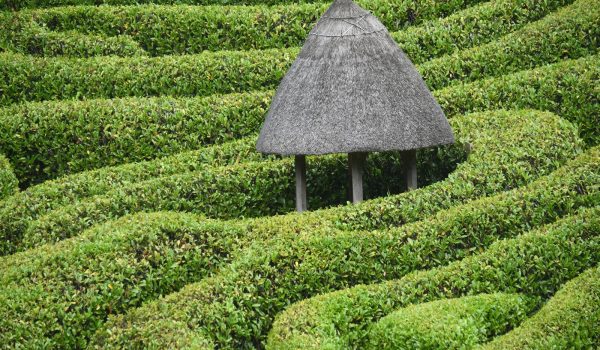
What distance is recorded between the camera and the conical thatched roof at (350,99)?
1194 centimetres

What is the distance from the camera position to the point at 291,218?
11.7m

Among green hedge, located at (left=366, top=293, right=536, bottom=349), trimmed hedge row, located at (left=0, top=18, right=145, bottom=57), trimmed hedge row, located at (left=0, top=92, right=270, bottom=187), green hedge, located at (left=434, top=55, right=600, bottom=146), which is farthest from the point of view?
trimmed hedge row, located at (left=0, top=18, right=145, bottom=57)

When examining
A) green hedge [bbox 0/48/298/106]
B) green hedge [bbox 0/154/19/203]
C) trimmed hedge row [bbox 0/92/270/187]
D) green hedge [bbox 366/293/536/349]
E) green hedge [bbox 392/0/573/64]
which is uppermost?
green hedge [bbox 392/0/573/64]

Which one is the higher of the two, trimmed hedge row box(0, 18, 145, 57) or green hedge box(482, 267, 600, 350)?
trimmed hedge row box(0, 18, 145, 57)

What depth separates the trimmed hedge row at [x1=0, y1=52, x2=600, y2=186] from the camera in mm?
14375

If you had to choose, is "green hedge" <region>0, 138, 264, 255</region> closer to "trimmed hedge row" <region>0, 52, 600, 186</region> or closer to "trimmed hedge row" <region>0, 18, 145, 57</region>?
"trimmed hedge row" <region>0, 52, 600, 186</region>

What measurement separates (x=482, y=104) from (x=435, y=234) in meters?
3.96

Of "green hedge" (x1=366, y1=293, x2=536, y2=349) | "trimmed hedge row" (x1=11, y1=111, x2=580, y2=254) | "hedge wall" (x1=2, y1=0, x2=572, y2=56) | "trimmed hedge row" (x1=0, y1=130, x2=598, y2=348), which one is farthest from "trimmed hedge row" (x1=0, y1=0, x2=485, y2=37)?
"green hedge" (x1=366, y1=293, x2=536, y2=349)

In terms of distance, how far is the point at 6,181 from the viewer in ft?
46.3

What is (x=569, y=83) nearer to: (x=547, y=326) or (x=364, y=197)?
(x=364, y=197)

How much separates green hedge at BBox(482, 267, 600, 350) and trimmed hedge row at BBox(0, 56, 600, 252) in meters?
4.39

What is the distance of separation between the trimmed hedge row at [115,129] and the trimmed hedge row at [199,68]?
2.58 ft

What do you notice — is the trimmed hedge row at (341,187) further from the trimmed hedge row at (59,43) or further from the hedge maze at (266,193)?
the trimmed hedge row at (59,43)

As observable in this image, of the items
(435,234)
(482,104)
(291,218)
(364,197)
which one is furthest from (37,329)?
(482,104)
